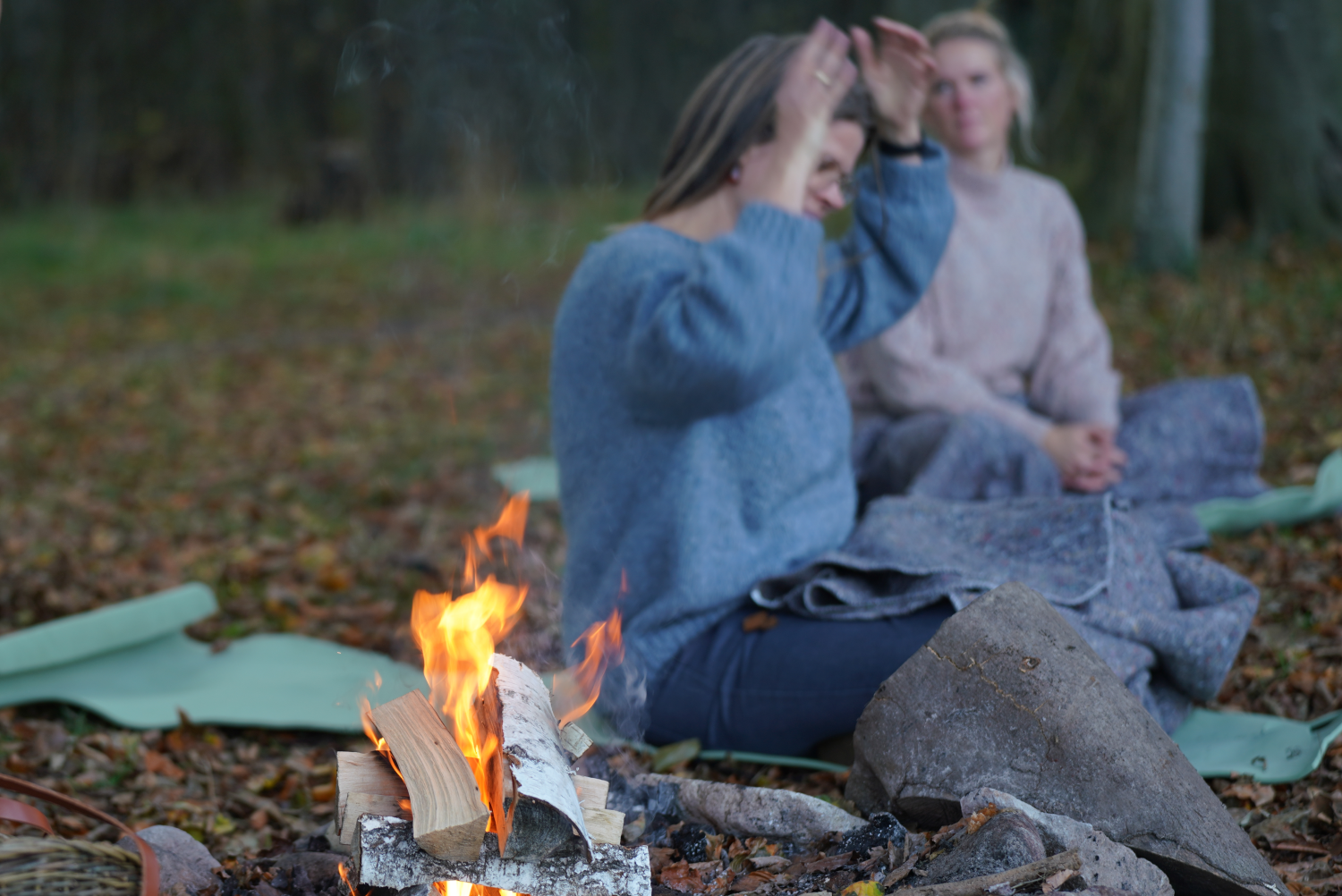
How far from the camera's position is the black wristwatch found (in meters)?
2.77

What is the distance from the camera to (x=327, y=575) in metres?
4.06

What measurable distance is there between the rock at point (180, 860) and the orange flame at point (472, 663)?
1.50ft

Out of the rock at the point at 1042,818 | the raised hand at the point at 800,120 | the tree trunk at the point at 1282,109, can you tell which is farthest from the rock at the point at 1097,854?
the tree trunk at the point at 1282,109

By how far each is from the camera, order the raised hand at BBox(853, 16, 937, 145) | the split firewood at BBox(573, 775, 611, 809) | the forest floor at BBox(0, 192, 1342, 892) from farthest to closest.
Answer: the forest floor at BBox(0, 192, 1342, 892), the raised hand at BBox(853, 16, 937, 145), the split firewood at BBox(573, 775, 611, 809)

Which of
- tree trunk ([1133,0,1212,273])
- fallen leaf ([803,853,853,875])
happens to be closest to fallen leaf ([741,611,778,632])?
fallen leaf ([803,853,853,875])

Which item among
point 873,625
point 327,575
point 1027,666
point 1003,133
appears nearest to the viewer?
point 1027,666

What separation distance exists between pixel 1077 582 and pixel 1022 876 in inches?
34.9

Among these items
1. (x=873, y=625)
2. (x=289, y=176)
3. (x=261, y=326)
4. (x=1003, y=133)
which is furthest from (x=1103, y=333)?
(x=289, y=176)

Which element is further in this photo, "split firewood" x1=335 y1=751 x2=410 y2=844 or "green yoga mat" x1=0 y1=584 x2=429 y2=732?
"green yoga mat" x1=0 y1=584 x2=429 y2=732

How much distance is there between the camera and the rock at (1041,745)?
174 centimetres

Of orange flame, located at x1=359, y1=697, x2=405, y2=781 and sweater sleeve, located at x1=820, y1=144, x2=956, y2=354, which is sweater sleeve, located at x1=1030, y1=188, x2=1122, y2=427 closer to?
sweater sleeve, located at x1=820, y1=144, x2=956, y2=354

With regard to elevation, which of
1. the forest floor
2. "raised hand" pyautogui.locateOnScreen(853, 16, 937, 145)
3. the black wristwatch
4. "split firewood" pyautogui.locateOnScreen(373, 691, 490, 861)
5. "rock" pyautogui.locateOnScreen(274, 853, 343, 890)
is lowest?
the forest floor

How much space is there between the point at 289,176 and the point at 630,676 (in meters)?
16.5

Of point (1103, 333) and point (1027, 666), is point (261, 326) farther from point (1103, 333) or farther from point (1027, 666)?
point (1027, 666)
